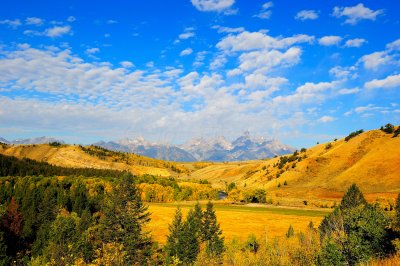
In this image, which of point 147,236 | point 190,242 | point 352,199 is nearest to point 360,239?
point 352,199

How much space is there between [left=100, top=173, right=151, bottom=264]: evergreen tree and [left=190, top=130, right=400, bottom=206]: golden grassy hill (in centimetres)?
8329

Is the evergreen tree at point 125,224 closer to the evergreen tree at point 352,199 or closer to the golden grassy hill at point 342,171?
the evergreen tree at point 352,199

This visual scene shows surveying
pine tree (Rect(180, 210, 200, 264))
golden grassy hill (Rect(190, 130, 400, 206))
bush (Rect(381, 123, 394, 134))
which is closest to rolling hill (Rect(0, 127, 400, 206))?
golden grassy hill (Rect(190, 130, 400, 206))

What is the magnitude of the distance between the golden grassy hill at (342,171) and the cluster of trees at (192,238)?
70263 millimetres

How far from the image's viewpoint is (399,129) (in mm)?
164750

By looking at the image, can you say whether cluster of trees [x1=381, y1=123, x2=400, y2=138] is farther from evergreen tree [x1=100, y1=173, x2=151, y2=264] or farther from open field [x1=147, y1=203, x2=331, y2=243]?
evergreen tree [x1=100, y1=173, x2=151, y2=264]

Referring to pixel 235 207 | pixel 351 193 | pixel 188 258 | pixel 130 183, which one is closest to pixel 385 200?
pixel 351 193

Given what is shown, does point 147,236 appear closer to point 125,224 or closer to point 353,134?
point 125,224

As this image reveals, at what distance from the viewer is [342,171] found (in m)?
160

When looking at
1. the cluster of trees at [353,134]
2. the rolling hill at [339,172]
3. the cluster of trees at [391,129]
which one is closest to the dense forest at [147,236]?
the rolling hill at [339,172]

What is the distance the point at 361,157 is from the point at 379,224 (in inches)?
5417

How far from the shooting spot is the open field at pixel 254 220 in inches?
4252

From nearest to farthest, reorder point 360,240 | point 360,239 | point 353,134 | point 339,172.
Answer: point 360,240 → point 360,239 → point 339,172 → point 353,134

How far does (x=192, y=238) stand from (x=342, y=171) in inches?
4239
